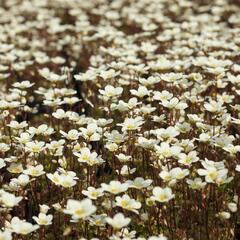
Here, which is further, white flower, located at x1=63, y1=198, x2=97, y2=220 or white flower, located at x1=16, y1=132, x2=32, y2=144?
white flower, located at x1=16, y1=132, x2=32, y2=144

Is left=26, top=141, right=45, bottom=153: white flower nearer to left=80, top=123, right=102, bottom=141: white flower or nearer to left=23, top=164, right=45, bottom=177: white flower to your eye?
left=23, top=164, right=45, bottom=177: white flower

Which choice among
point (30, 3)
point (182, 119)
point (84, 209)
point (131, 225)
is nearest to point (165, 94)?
point (182, 119)

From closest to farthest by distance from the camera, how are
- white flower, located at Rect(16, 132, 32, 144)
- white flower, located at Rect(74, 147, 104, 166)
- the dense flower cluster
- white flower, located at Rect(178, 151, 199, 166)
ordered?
1. the dense flower cluster
2. white flower, located at Rect(178, 151, 199, 166)
3. white flower, located at Rect(74, 147, 104, 166)
4. white flower, located at Rect(16, 132, 32, 144)

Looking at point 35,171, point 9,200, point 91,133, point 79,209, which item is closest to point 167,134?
point 91,133

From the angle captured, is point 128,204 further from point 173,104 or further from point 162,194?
point 173,104

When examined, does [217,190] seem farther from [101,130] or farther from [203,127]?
[101,130]

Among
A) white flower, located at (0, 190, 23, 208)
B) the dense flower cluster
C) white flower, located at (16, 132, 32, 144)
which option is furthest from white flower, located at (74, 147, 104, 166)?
white flower, located at (0, 190, 23, 208)

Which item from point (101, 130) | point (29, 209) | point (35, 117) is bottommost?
point (35, 117)

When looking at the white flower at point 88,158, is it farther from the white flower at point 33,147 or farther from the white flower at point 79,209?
the white flower at point 79,209

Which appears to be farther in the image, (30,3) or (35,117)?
(30,3)
